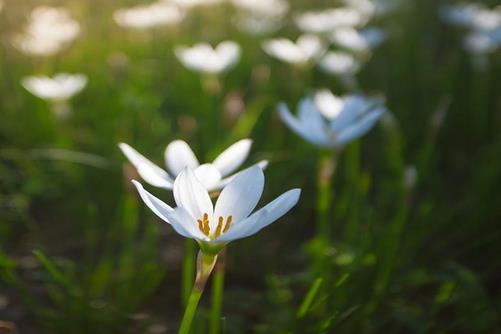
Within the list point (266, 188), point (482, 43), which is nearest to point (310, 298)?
point (266, 188)

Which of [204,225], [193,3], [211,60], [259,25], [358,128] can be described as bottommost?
[204,225]

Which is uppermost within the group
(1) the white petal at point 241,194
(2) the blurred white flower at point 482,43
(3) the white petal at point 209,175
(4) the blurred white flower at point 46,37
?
(4) the blurred white flower at point 46,37

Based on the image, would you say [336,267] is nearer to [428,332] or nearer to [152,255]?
[428,332]

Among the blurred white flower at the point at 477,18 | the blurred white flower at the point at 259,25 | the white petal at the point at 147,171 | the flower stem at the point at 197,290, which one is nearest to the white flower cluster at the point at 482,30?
the blurred white flower at the point at 477,18

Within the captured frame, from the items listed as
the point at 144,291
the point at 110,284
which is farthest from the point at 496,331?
the point at 110,284

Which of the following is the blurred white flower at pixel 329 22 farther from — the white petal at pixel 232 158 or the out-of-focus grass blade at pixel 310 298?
the out-of-focus grass blade at pixel 310 298

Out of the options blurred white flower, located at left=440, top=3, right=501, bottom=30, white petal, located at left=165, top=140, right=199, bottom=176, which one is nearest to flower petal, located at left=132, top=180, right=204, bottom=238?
white petal, located at left=165, top=140, right=199, bottom=176

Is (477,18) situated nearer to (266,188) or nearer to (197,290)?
(266,188)
